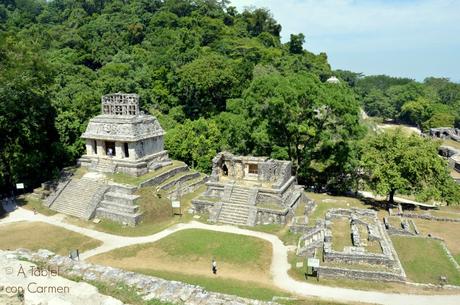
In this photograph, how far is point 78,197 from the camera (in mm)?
29031

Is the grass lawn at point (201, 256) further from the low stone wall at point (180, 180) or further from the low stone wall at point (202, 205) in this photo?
the low stone wall at point (180, 180)

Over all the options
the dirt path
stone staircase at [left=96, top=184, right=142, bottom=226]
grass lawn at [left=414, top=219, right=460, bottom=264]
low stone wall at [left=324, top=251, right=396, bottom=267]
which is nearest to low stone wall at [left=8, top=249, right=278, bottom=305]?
the dirt path

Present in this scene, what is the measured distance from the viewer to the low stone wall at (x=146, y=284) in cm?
1234

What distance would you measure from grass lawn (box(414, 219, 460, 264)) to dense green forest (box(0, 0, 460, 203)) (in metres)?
8.00

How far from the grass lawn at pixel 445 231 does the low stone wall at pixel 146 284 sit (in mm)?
14636

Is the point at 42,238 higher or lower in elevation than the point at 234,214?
lower

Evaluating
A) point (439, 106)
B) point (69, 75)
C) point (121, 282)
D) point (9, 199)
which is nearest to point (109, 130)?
point (9, 199)

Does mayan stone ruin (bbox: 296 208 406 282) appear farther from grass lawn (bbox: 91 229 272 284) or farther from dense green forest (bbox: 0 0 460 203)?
dense green forest (bbox: 0 0 460 203)

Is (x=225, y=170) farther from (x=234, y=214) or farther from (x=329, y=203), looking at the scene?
(x=329, y=203)

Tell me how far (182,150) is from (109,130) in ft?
29.3

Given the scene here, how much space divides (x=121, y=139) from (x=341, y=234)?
56.1 ft

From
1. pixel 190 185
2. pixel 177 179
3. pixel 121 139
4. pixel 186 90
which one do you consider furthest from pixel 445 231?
pixel 186 90

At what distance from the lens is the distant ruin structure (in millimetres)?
30703

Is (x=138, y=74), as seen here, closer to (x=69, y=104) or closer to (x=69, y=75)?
(x=69, y=75)
